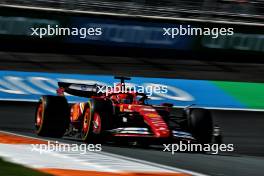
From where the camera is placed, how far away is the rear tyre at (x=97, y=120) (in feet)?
31.9

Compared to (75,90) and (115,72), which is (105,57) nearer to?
(115,72)

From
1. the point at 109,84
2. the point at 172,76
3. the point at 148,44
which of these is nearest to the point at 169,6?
the point at 148,44

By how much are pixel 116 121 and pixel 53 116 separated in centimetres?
94

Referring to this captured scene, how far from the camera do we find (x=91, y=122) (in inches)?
387

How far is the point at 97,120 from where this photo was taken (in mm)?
9828

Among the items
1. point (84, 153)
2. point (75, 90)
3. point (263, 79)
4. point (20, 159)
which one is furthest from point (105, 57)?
point (20, 159)

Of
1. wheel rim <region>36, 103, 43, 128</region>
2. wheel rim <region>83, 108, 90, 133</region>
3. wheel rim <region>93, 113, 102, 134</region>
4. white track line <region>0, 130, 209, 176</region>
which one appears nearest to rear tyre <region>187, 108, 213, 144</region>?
wheel rim <region>93, 113, 102, 134</region>

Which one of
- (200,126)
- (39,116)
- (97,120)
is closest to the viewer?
(97,120)

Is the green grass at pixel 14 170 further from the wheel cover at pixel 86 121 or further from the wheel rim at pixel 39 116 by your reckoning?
the wheel rim at pixel 39 116

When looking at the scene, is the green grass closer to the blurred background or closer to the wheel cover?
the wheel cover

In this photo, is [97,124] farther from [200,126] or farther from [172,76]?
[172,76]

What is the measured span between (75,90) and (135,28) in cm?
796

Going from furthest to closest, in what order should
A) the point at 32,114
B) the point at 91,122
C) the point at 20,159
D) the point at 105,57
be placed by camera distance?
the point at 105,57 → the point at 32,114 → the point at 91,122 → the point at 20,159

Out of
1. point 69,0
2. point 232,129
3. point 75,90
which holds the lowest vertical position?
point 232,129
